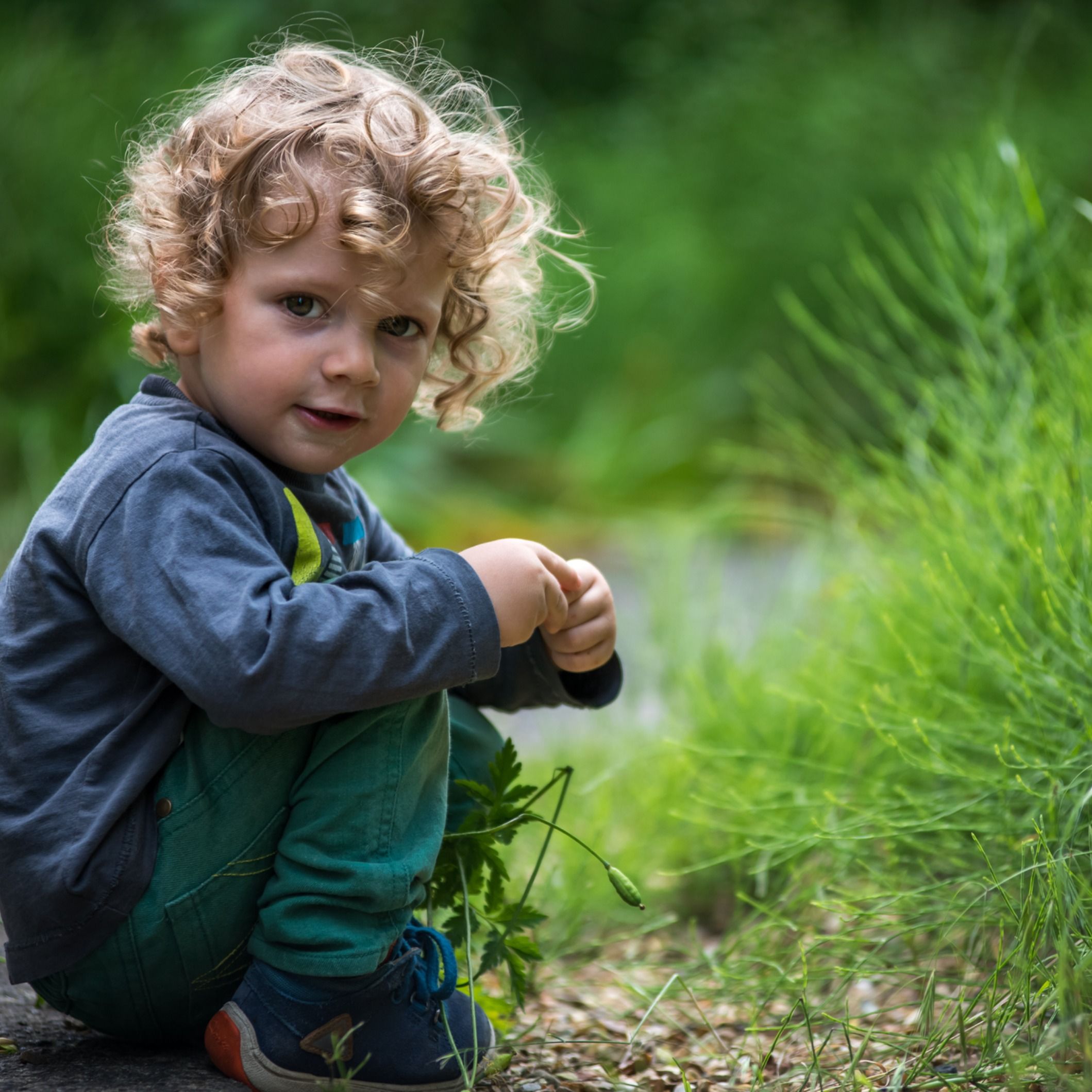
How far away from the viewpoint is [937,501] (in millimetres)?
1712

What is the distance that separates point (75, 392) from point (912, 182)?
11.3ft

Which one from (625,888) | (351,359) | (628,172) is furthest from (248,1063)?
(628,172)

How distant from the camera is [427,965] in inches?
41.6

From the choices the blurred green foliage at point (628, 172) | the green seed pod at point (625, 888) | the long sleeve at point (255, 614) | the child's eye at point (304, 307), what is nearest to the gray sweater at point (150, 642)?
the long sleeve at point (255, 614)

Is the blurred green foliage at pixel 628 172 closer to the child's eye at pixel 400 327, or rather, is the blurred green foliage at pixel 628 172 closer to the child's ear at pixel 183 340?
the child's ear at pixel 183 340

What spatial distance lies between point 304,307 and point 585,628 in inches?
15.1

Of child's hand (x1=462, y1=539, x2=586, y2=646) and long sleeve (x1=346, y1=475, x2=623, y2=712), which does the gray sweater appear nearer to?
child's hand (x1=462, y1=539, x2=586, y2=646)

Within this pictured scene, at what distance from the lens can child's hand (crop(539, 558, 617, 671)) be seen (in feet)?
3.79

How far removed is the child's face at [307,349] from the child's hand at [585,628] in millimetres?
243

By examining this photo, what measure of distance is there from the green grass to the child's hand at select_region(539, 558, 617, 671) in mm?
262

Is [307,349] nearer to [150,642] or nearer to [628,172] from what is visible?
[150,642]

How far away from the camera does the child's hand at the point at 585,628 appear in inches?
45.5

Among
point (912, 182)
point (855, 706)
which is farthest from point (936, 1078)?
point (912, 182)

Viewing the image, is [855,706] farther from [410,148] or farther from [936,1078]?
[410,148]
